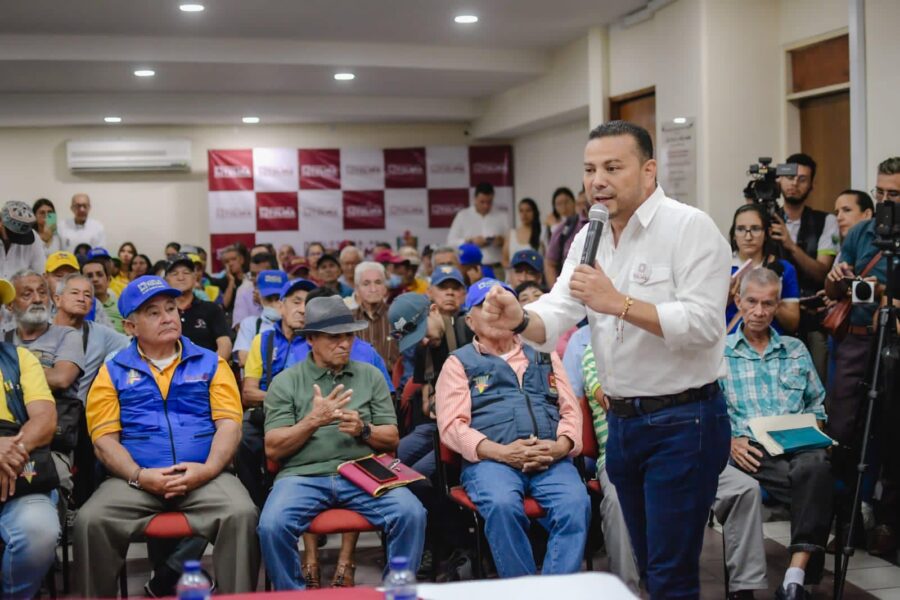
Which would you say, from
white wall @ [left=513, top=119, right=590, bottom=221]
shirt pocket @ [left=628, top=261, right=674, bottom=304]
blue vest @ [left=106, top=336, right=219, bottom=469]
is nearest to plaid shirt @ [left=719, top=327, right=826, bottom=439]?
shirt pocket @ [left=628, top=261, right=674, bottom=304]

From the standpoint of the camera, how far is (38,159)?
1130 cm

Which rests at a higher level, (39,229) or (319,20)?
(319,20)

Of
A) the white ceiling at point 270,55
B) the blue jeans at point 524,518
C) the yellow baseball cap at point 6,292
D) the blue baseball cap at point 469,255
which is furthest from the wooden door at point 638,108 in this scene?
the yellow baseball cap at point 6,292

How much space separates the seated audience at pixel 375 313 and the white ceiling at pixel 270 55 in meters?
2.43

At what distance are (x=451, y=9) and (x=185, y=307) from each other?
3023mm

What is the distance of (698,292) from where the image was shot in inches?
81.3

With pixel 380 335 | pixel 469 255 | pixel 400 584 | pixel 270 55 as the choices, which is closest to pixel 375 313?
pixel 380 335

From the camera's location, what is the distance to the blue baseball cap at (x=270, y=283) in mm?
→ 5055

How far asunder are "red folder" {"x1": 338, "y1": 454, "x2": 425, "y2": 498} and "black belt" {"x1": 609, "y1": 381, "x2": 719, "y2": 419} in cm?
116

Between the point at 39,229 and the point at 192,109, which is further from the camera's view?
the point at 192,109

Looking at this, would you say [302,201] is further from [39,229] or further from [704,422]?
[704,422]

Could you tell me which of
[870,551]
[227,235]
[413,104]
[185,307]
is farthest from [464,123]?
[870,551]

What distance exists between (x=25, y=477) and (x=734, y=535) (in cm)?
230

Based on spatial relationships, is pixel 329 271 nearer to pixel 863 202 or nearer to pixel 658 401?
pixel 863 202
